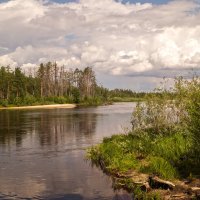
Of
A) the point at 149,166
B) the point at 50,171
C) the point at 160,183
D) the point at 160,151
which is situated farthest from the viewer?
the point at 50,171

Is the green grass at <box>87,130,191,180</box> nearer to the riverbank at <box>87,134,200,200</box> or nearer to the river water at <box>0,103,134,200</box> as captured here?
the riverbank at <box>87,134,200,200</box>

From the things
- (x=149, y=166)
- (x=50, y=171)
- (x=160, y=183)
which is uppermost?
(x=149, y=166)

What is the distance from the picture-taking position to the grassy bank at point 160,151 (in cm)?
2202

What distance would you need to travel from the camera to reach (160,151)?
28.5 m

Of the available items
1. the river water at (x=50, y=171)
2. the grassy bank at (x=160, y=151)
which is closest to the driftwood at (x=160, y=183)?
the grassy bank at (x=160, y=151)

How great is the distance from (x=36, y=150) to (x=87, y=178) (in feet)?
45.9

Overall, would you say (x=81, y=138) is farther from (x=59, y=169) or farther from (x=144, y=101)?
(x=59, y=169)

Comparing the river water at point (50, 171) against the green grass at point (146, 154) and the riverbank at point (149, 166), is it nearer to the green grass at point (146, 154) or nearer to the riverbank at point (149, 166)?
the riverbank at point (149, 166)

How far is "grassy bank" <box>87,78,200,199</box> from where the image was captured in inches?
867

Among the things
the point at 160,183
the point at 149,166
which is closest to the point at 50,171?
the point at 149,166

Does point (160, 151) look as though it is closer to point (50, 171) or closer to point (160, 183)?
point (160, 183)

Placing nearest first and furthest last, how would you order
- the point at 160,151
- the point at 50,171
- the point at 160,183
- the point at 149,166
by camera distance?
the point at 160,183, the point at 149,166, the point at 160,151, the point at 50,171

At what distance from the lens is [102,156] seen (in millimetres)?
32312

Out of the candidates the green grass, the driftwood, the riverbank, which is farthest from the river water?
the driftwood
